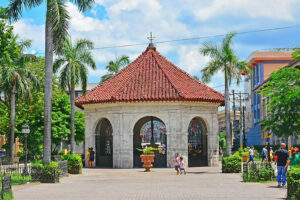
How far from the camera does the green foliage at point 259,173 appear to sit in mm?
21016

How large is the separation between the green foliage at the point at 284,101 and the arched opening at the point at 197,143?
46.1 ft

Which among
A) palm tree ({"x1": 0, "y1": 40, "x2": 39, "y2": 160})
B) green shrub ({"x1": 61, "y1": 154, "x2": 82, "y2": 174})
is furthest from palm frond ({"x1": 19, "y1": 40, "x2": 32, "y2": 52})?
green shrub ({"x1": 61, "y1": 154, "x2": 82, "y2": 174})

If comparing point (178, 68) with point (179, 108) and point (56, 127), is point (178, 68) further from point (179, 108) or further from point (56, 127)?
point (56, 127)

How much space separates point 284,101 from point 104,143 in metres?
20.3

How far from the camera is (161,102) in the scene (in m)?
33.8

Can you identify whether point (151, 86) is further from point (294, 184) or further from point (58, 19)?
point (294, 184)

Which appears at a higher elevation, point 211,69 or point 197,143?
point 211,69

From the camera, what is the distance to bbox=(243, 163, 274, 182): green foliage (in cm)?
2102

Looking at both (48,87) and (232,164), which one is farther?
(232,164)

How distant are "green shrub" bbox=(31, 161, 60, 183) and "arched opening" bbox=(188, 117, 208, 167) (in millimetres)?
15746

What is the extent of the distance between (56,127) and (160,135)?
21.0m

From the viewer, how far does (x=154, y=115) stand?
112 feet

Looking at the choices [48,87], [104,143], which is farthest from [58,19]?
[104,143]

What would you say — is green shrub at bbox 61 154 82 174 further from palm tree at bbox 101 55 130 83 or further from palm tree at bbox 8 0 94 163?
palm tree at bbox 101 55 130 83
